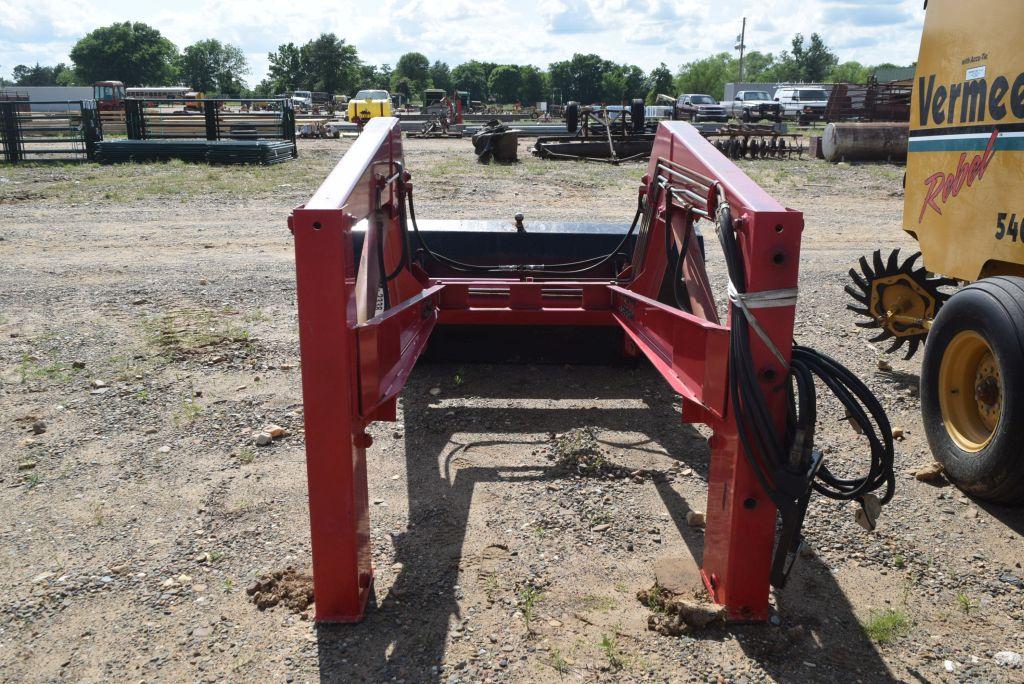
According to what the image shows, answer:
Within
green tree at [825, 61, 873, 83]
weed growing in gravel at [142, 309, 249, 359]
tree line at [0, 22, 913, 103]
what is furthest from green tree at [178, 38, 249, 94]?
weed growing in gravel at [142, 309, 249, 359]

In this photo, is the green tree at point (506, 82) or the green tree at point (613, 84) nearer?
the green tree at point (613, 84)

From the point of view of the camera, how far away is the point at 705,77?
88.9 m

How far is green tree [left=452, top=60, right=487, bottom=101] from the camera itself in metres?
114

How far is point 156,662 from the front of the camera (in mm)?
2781

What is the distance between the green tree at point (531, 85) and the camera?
107062 mm

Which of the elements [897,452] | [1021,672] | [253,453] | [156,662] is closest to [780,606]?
[1021,672]

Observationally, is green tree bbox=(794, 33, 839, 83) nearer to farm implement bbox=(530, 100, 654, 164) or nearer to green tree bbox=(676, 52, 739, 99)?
green tree bbox=(676, 52, 739, 99)

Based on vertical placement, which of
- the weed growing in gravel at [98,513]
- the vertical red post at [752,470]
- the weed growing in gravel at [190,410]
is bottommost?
the weed growing in gravel at [98,513]

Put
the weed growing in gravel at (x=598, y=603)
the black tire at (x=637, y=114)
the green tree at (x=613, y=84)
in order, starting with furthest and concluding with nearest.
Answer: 1. the green tree at (x=613, y=84)
2. the black tire at (x=637, y=114)
3. the weed growing in gravel at (x=598, y=603)

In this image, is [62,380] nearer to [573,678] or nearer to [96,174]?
[573,678]

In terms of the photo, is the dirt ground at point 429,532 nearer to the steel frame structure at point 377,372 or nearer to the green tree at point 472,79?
the steel frame structure at point 377,372

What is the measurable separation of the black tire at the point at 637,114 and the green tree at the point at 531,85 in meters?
86.6

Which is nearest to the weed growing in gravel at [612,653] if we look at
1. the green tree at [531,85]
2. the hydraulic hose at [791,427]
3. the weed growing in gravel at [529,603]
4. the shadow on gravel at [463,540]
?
the weed growing in gravel at [529,603]

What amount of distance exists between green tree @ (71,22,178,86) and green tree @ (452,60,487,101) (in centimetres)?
3597
